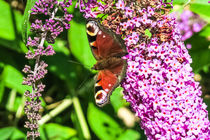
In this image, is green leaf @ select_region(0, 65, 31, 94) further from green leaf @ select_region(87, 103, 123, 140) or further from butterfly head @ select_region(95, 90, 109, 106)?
butterfly head @ select_region(95, 90, 109, 106)

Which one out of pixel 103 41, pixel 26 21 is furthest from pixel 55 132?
pixel 26 21

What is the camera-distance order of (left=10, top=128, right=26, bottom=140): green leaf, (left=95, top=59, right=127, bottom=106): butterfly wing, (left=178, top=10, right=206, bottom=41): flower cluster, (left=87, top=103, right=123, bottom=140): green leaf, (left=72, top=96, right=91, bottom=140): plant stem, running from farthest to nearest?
(left=178, top=10, right=206, bottom=41): flower cluster < (left=72, top=96, right=91, bottom=140): plant stem < (left=87, top=103, right=123, bottom=140): green leaf < (left=10, top=128, right=26, bottom=140): green leaf < (left=95, top=59, right=127, bottom=106): butterfly wing

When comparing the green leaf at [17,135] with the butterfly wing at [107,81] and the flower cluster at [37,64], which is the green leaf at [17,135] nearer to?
the flower cluster at [37,64]

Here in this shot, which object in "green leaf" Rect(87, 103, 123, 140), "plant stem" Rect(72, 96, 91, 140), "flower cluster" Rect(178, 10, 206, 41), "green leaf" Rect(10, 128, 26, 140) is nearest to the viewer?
"green leaf" Rect(10, 128, 26, 140)

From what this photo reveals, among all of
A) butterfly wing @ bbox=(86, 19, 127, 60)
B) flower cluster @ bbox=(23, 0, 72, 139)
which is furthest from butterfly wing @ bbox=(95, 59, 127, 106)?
flower cluster @ bbox=(23, 0, 72, 139)

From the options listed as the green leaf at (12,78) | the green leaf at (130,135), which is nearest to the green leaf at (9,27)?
the green leaf at (12,78)

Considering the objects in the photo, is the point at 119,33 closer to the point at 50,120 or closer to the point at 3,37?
the point at 3,37

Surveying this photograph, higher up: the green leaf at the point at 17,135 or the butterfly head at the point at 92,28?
the butterfly head at the point at 92,28
